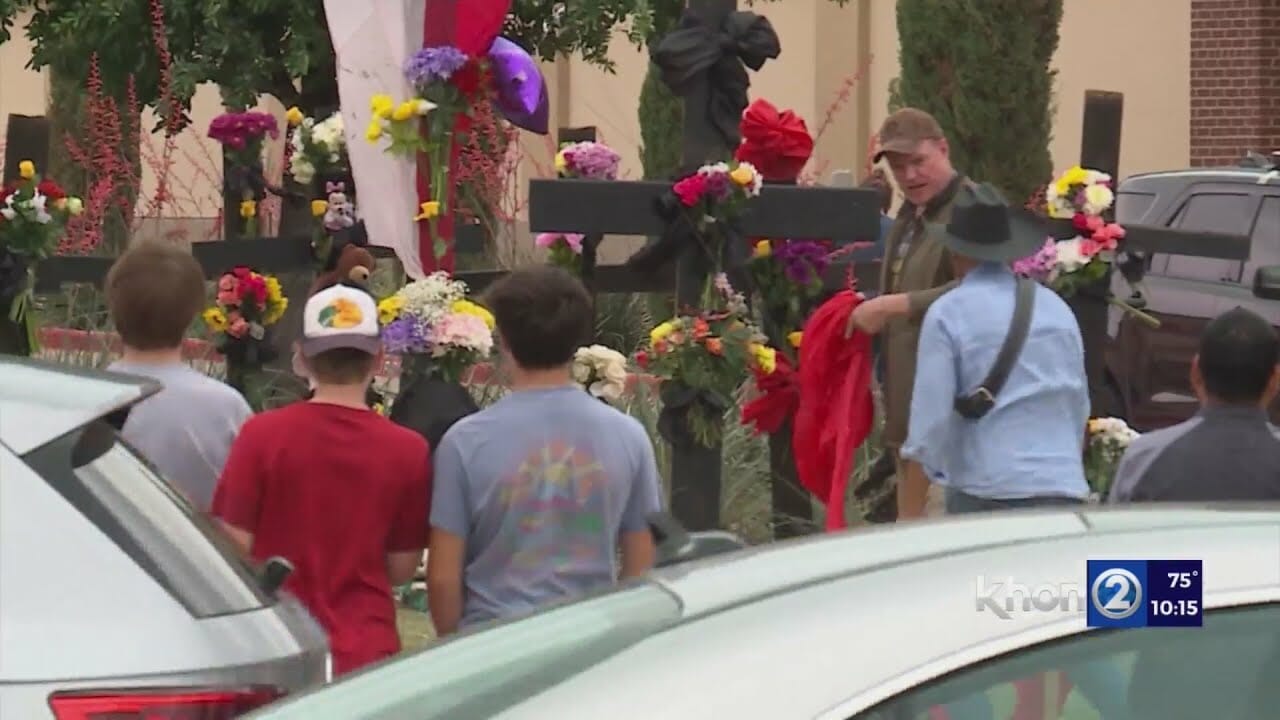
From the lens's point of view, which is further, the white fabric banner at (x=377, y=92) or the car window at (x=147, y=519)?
the white fabric banner at (x=377, y=92)

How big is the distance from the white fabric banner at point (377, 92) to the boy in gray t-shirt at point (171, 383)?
136 inches

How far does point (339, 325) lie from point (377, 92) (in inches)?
162

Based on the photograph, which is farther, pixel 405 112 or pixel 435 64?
pixel 405 112

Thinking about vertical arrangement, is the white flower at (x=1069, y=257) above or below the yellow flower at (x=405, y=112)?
below

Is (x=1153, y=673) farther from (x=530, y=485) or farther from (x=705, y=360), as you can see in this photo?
(x=705, y=360)

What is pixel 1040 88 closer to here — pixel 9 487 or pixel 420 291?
pixel 420 291

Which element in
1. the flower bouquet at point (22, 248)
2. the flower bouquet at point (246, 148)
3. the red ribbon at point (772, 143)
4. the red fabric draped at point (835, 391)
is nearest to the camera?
the red fabric draped at point (835, 391)

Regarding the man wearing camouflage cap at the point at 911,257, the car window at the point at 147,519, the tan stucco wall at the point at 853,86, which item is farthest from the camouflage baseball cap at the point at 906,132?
the tan stucco wall at the point at 853,86

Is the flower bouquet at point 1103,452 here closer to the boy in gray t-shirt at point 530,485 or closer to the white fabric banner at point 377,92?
the white fabric banner at point 377,92

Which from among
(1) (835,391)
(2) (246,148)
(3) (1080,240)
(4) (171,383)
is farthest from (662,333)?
(2) (246,148)

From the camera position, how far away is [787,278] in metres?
8.67

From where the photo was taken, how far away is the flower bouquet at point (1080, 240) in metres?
8.41

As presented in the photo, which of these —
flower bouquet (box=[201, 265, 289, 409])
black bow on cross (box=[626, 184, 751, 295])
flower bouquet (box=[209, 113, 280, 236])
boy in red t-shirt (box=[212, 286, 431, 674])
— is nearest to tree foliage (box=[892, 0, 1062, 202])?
flower bouquet (box=[209, 113, 280, 236])

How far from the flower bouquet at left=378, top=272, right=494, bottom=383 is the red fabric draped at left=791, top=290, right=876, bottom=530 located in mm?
1094
